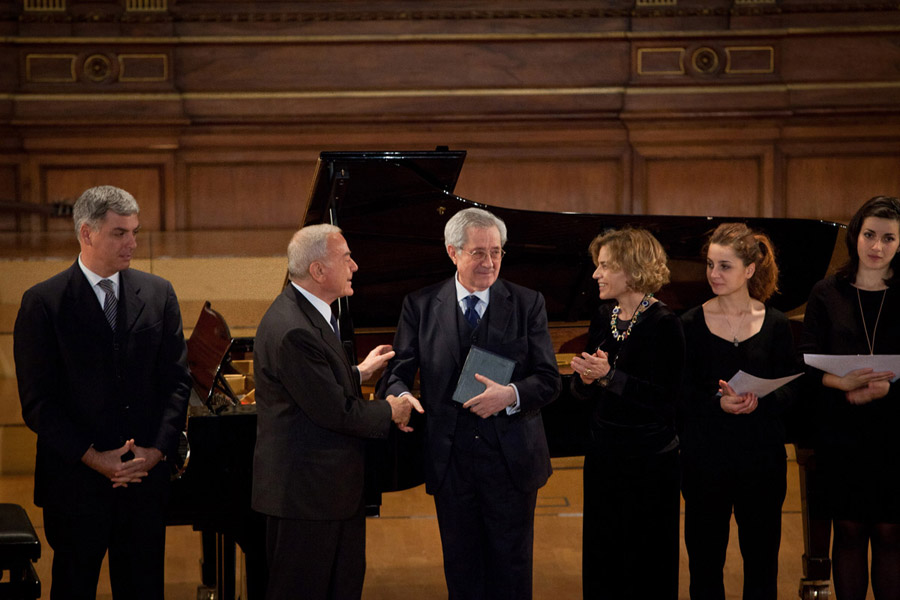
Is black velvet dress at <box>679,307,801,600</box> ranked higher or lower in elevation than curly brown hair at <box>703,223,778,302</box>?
lower

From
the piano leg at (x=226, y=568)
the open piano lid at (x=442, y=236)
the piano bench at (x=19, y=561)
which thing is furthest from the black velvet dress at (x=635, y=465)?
the piano bench at (x=19, y=561)

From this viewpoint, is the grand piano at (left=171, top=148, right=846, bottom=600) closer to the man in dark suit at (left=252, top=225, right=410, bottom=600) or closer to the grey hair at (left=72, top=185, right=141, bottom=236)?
the man in dark suit at (left=252, top=225, right=410, bottom=600)

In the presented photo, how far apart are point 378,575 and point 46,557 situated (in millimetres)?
1377

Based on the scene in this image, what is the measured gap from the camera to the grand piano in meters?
2.62

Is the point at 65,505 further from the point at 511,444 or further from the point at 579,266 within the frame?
the point at 579,266

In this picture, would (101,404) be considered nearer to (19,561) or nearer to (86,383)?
(86,383)

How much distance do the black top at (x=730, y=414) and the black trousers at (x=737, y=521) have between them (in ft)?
Result: 0.13

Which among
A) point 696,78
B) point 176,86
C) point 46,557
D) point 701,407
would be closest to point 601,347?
point 701,407

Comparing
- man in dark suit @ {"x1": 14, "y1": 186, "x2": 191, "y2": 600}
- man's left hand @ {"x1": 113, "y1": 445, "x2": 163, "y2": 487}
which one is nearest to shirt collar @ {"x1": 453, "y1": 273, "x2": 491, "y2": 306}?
man in dark suit @ {"x1": 14, "y1": 186, "x2": 191, "y2": 600}

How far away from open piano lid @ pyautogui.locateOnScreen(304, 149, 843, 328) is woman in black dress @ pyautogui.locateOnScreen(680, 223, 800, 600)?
78 centimetres

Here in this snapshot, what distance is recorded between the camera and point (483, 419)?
2.56m

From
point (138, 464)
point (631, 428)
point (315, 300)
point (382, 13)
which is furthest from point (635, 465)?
point (382, 13)

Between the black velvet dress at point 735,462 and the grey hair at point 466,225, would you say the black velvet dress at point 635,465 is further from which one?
the grey hair at point 466,225

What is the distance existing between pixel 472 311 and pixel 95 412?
1.04 metres
